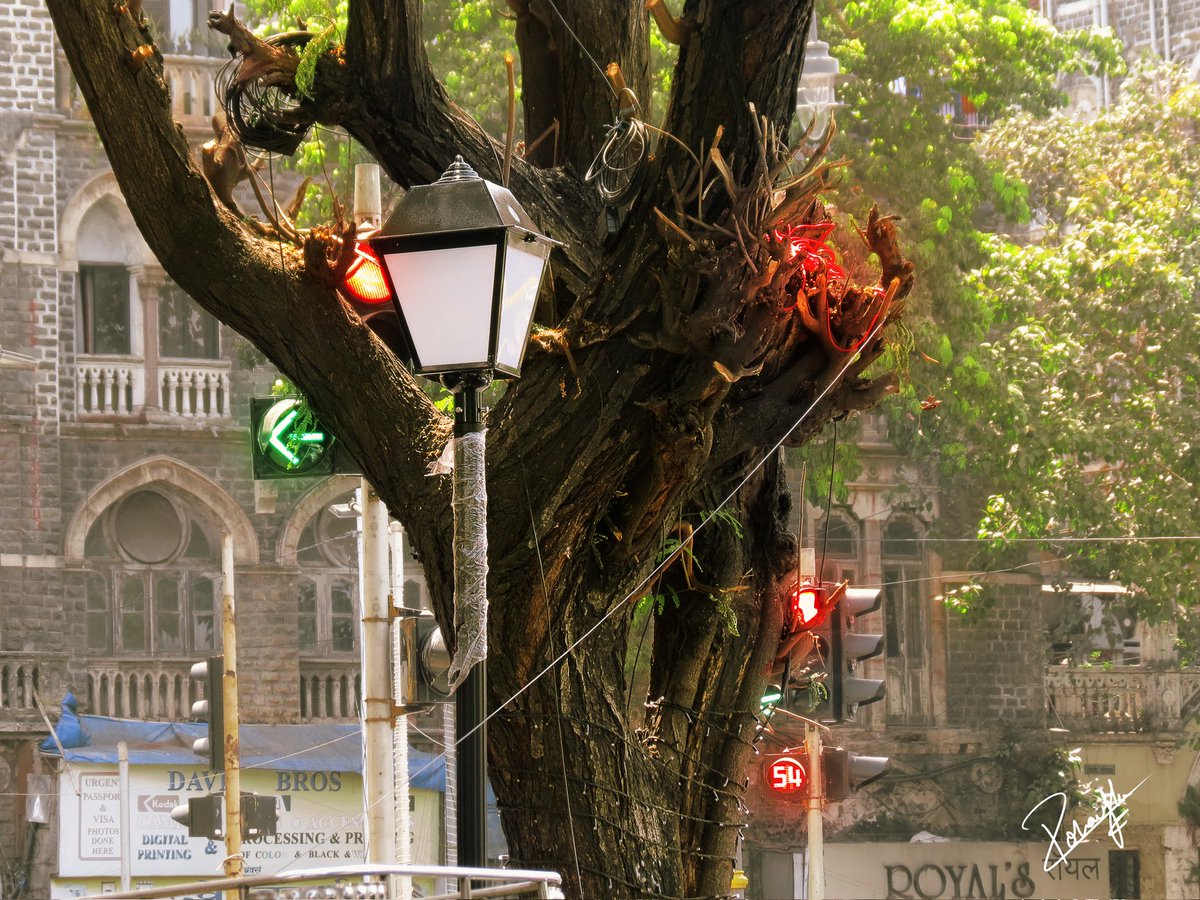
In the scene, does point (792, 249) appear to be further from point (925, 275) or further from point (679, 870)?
point (925, 275)

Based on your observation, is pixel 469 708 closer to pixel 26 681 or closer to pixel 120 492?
pixel 26 681

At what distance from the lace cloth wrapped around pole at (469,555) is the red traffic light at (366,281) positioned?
239 centimetres

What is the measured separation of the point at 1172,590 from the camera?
2256 cm

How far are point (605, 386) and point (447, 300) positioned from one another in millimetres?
845

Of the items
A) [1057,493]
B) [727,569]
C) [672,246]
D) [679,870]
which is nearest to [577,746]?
[679,870]

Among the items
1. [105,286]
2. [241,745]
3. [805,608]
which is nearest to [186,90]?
[105,286]

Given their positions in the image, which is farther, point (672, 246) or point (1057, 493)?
point (1057, 493)

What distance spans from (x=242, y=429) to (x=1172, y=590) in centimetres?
1220

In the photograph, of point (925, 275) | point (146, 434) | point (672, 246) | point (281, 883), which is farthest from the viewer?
point (146, 434)

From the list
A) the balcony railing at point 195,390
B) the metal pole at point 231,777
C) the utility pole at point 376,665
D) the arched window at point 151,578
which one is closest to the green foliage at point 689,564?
the utility pole at point 376,665

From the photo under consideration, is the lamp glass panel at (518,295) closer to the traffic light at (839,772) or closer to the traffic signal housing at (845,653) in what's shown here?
the traffic signal housing at (845,653)

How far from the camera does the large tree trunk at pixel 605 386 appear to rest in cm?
620

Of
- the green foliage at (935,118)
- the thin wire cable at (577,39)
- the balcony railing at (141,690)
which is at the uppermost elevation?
the green foliage at (935,118)

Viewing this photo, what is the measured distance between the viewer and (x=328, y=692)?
25.2 m
